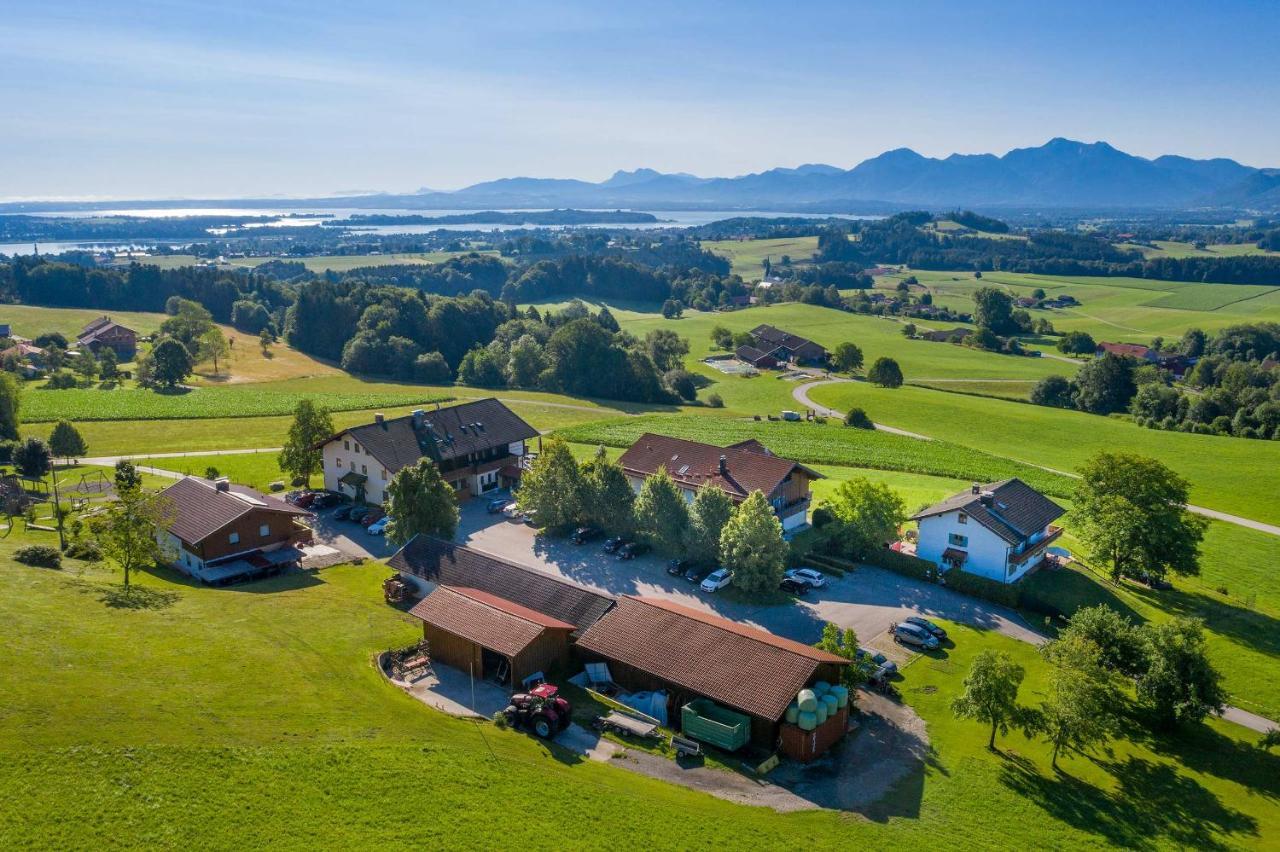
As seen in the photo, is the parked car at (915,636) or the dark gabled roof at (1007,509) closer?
the parked car at (915,636)

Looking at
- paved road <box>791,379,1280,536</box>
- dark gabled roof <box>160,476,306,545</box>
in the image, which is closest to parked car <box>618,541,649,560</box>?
dark gabled roof <box>160,476,306,545</box>

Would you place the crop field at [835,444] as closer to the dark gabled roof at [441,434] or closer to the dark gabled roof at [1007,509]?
the dark gabled roof at [1007,509]

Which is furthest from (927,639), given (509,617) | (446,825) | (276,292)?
(276,292)

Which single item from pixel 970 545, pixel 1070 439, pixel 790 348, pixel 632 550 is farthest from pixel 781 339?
pixel 632 550

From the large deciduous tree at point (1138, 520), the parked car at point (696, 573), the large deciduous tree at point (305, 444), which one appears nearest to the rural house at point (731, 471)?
the parked car at point (696, 573)

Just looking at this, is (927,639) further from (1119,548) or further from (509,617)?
(509,617)

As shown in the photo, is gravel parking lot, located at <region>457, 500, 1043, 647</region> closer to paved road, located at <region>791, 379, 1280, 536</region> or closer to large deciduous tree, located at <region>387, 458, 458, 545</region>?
large deciduous tree, located at <region>387, 458, 458, 545</region>
